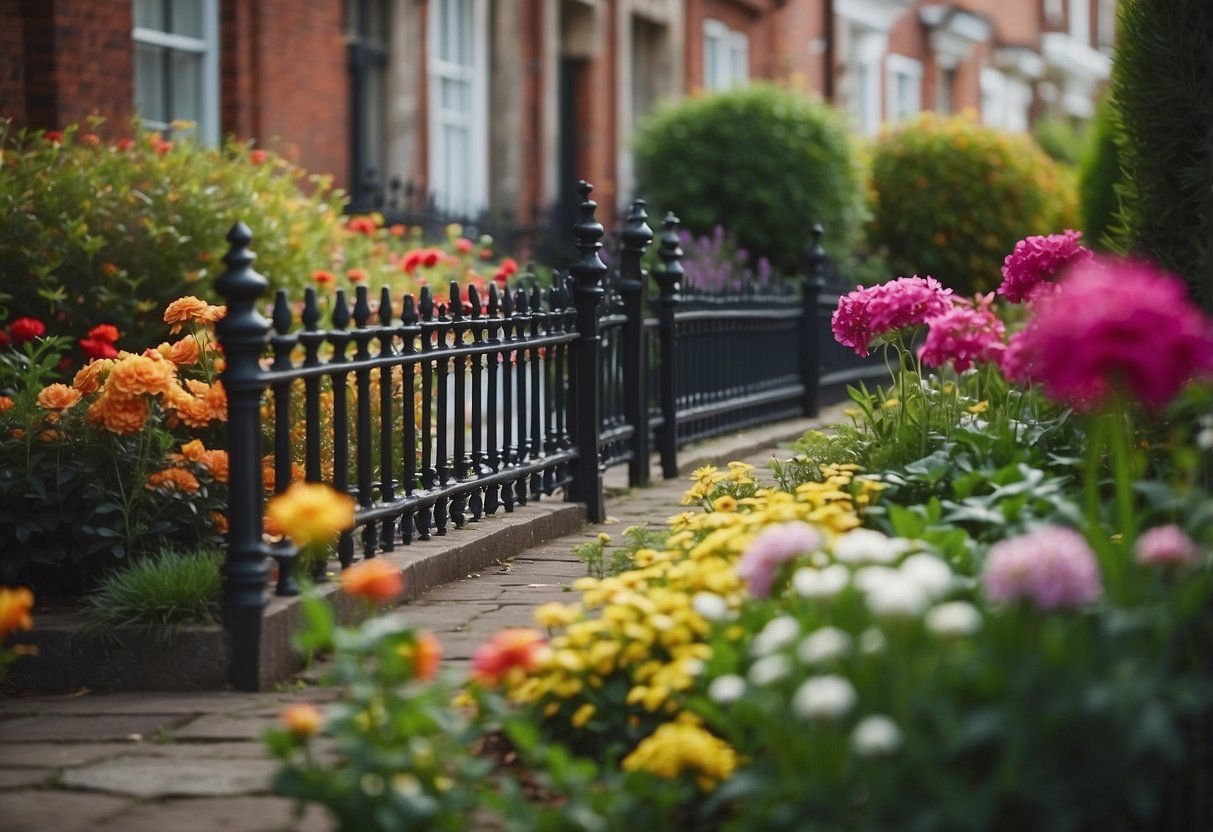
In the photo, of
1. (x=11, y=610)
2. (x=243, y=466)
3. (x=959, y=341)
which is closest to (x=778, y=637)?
(x=11, y=610)

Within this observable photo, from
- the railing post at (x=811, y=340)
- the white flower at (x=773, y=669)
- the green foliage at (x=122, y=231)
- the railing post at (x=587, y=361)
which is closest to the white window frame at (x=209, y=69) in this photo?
the green foliage at (x=122, y=231)

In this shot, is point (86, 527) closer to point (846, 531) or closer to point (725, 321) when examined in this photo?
point (846, 531)

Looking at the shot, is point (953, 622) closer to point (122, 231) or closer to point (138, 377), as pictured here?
point (138, 377)

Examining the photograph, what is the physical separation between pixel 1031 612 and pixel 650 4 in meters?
16.8

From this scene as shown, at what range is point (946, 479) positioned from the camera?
18.3ft

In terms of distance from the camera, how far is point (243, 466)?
16.0 feet

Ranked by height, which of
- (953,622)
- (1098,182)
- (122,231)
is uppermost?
(1098,182)

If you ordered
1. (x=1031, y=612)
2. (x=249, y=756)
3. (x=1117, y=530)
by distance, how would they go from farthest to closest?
(x=1117, y=530) < (x=249, y=756) < (x=1031, y=612)

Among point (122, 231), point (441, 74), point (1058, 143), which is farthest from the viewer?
point (1058, 143)

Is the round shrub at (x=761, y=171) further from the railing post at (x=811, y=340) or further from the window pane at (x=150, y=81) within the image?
the window pane at (x=150, y=81)

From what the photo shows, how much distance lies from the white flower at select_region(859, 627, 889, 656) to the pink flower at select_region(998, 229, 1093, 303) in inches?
131

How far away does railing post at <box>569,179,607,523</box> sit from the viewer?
7.68 m

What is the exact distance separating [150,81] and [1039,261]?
23.7 feet

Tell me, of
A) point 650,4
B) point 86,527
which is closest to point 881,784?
point 86,527
